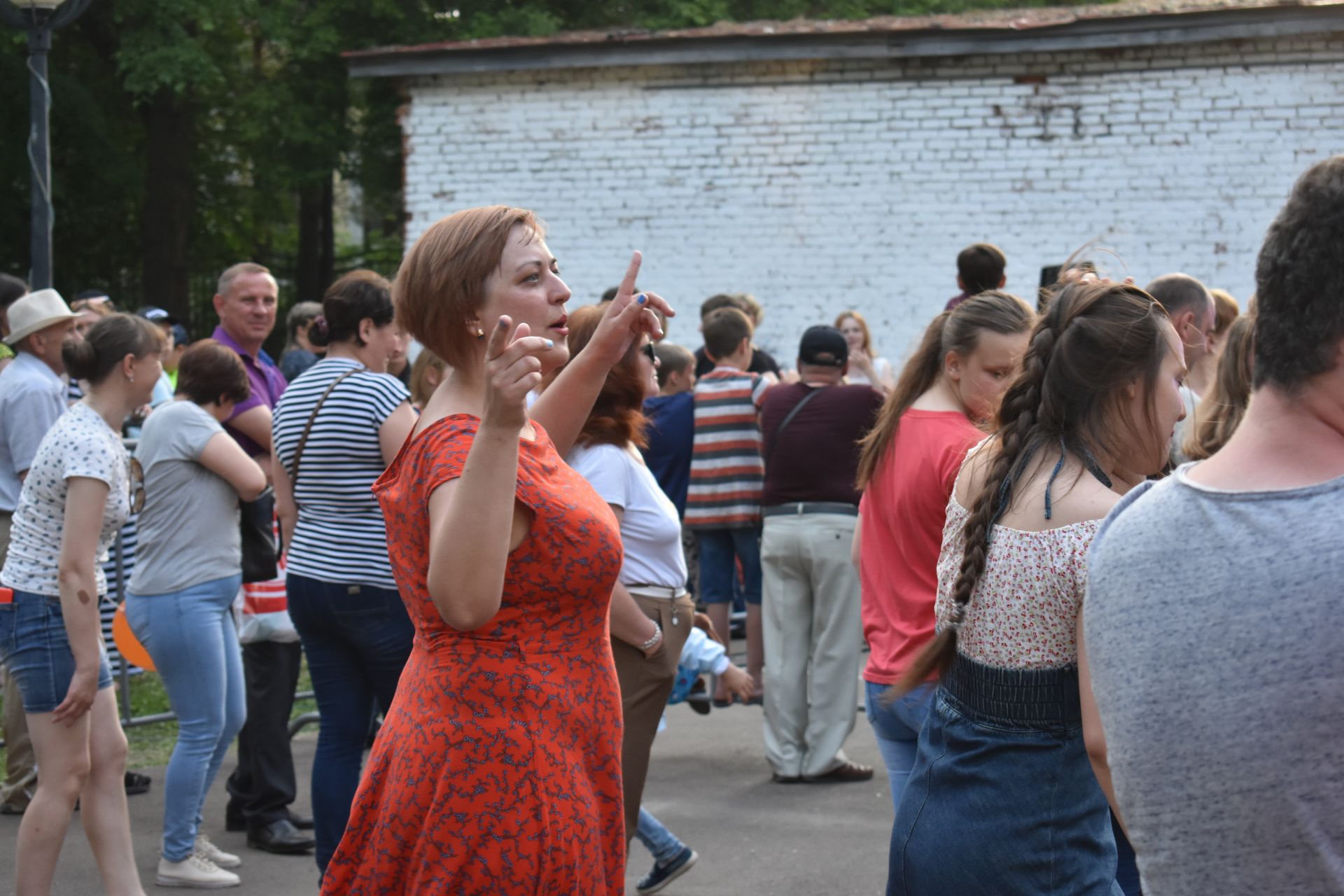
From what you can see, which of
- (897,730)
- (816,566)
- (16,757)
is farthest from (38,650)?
(816,566)

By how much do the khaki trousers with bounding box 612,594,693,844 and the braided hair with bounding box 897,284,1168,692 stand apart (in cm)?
192

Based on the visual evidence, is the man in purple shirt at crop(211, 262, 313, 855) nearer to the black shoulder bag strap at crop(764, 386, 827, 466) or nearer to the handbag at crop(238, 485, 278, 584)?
the handbag at crop(238, 485, 278, 584)

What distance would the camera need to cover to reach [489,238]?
8.79 ft

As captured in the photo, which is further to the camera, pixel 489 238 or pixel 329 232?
pixel 329 232

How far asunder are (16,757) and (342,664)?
2425 millimetres

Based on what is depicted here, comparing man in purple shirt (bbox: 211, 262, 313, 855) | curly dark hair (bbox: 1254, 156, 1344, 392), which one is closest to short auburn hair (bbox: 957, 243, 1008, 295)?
man in purple shirt (bbox: 211, 262, 313, 855)

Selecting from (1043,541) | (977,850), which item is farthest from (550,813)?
(1043,541)

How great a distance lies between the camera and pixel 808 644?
6.99 m

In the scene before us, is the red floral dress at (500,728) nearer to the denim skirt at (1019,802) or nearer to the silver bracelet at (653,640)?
the denim skirt at (1019,802)

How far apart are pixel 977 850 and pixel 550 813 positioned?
0.78m

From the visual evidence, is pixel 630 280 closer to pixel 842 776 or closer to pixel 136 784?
pixel 842 776

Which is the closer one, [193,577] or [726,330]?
[193,577]

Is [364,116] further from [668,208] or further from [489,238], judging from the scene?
[489,238]

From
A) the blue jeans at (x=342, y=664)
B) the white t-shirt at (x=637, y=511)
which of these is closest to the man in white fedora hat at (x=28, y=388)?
the blue jeans at (x=342, y=664)
